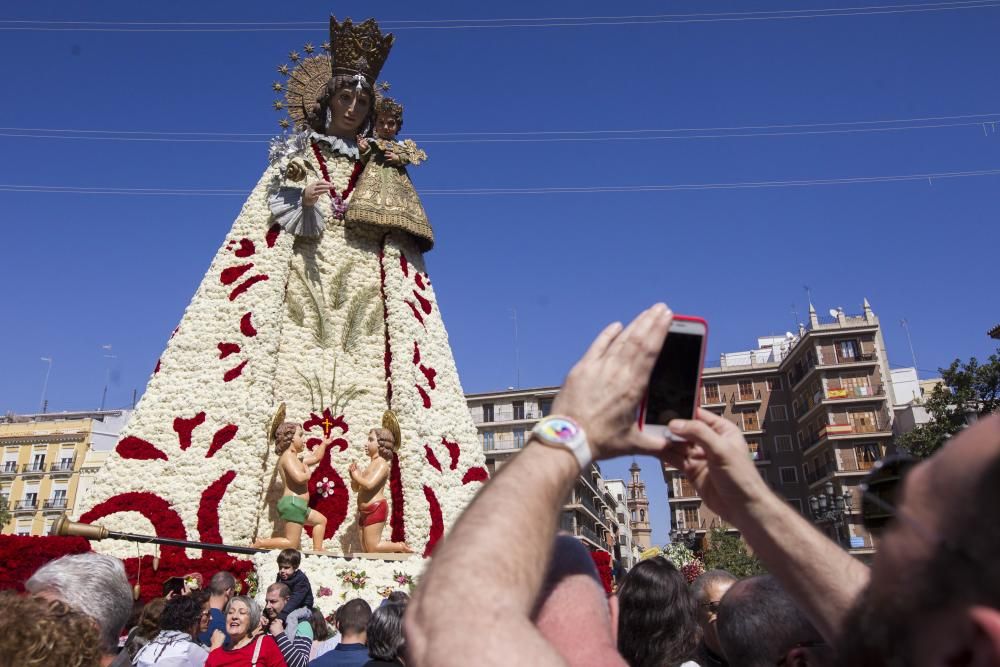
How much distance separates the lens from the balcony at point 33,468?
39188mm

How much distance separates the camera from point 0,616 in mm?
1999

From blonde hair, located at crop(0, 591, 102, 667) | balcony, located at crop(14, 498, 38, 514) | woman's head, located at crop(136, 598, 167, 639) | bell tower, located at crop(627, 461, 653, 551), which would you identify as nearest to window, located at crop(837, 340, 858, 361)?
bell tower, located at crop(627, 461, 653, 551)

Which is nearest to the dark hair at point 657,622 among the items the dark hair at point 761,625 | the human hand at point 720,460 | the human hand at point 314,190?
the dark hair at point 761,625

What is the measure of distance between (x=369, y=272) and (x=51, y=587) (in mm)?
10526

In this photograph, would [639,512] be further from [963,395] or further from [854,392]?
[963,395]

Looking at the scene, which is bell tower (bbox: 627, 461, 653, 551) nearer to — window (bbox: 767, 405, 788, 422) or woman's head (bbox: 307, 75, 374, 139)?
window (bbox: 767, 405, 788, 422)

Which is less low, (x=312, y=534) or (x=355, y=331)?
(x=355, y=331)

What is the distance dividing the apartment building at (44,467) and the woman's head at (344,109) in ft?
103

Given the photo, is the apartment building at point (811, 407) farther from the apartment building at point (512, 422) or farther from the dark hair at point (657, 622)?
the dark hair at point (657, 622)

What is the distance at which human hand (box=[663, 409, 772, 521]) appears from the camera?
163 centimetres

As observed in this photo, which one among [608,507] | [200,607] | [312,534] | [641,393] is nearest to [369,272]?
[312,534]

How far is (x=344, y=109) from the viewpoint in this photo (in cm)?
1299

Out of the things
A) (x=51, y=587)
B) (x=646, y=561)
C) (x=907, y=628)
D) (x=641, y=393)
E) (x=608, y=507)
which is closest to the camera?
(x=907, y=628)

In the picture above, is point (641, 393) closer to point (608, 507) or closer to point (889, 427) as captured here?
point (889, 427)
